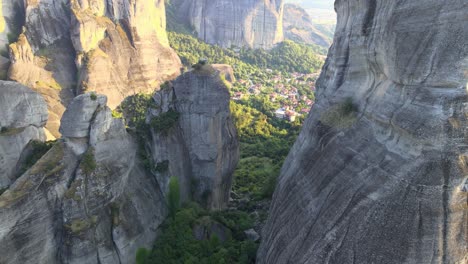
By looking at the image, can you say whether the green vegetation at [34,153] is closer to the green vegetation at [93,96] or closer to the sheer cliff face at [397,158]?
the green vegetation at [93,96]

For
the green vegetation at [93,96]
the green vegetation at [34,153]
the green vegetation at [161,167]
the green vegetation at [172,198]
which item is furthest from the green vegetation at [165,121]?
the green vegetation at [34,153]

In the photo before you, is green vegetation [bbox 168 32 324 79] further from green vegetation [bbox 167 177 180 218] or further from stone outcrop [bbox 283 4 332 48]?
green vegetation [bbox 167 177 180 218]

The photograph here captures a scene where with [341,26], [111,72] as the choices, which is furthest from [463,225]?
[111,72]

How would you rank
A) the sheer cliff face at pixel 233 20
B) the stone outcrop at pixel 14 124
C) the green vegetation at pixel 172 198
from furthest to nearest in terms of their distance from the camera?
the sheer cliff face at pixel 233 20 < the green vegetation at pixel 172 198 < the stone outcrop at pixel 14 124

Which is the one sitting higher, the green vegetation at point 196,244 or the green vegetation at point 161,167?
the green vegetation at point 161,167

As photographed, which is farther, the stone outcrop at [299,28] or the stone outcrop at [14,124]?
the stone outcrop at [299,28]

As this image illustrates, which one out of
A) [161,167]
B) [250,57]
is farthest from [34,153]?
[250,57]
